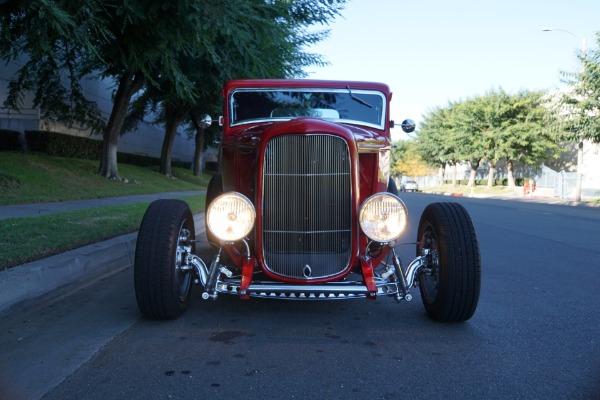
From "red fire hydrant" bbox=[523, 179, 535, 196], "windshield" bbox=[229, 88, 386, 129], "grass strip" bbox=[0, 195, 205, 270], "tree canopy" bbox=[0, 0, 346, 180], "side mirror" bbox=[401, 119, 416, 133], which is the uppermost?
"tree canopy" bbox=[0, 0, 346, 180]

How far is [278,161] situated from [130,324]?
1675 mm

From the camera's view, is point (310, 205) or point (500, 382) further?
point (310, 205)

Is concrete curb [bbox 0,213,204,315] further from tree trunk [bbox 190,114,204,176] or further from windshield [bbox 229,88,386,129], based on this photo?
tree trunk [bbox 190,114,204,176]

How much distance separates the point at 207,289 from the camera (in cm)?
387

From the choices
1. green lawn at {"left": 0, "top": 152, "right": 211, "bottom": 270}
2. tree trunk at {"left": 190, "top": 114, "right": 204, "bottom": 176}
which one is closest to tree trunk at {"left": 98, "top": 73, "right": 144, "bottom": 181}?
green lawn at {"left": 0, "top": 152, "right": 211, "bottom": 270}

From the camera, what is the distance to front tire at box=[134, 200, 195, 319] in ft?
13.1

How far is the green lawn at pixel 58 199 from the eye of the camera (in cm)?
594

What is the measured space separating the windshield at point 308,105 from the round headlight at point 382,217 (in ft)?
5.46

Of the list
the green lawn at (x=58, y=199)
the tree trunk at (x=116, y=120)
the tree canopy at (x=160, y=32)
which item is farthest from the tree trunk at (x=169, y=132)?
the tree canopy at (x=160, y=32)

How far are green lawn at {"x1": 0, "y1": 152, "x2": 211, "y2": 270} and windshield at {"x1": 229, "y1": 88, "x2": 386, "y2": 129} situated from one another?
99.2 inches

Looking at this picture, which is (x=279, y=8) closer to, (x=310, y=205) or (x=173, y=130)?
(x=310, y=205)

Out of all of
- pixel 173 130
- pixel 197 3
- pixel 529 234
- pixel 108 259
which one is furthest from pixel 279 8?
pixel 173 130

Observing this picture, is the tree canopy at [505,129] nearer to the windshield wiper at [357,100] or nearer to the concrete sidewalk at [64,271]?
the windshield wiper at [357,100]

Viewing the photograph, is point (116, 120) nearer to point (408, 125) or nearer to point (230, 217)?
point (408, 125)
